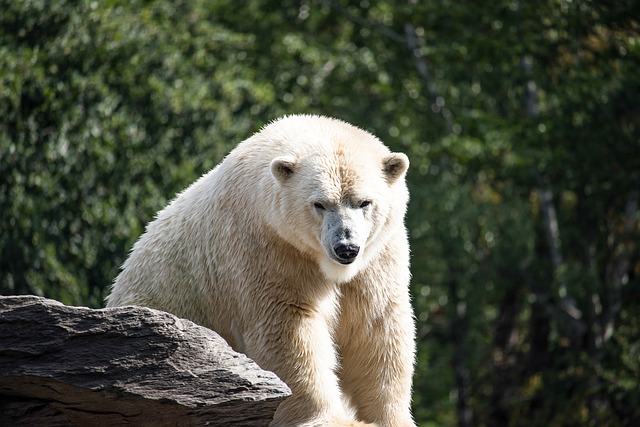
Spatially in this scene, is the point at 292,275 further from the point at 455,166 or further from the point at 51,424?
the point at 455,166

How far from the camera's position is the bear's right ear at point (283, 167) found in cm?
554

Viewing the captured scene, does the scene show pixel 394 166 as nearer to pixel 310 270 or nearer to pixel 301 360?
pixel 310 270

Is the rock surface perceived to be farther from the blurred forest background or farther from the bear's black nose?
the blurred forest background

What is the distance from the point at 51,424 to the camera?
16.0ft

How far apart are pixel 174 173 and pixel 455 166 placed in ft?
18.5

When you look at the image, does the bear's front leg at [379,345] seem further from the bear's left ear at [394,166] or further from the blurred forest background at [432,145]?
the blurred forest background at [432,145]

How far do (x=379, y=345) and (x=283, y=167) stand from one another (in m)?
1.16

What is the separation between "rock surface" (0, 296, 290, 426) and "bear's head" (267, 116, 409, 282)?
2.94 feet

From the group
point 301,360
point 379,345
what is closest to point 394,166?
point 379,345

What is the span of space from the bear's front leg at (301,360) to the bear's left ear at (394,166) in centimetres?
88

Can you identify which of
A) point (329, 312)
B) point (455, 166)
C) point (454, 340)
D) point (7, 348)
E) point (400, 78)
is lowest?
point (454, 340)

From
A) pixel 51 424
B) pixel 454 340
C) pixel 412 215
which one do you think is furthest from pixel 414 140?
pixel 51 424

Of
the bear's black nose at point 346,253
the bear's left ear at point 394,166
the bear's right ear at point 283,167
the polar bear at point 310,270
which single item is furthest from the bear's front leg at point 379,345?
the bear's right ear at point 283,167

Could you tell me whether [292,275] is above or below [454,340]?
above
